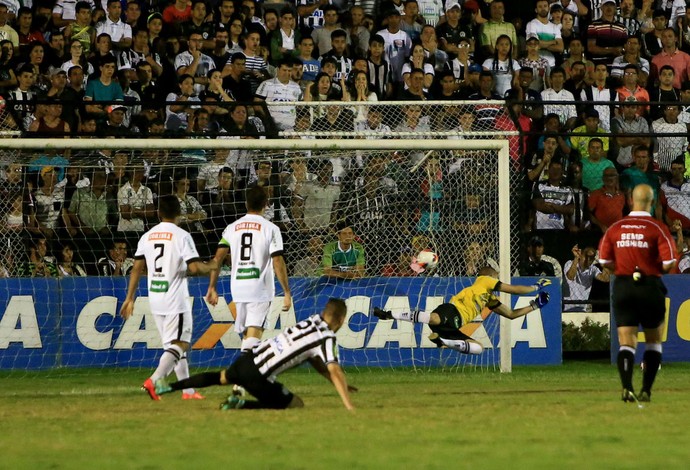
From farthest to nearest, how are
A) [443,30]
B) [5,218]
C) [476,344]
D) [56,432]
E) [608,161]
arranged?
[443,30], [608,161], [5,218], [476,344], [56,432]

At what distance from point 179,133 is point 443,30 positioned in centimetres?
678

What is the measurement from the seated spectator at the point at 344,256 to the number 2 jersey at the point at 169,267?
15.5ft

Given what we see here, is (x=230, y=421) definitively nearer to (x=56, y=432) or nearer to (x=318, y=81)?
(x=56, y=432)

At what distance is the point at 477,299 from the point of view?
1473cm

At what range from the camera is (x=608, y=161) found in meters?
18.7

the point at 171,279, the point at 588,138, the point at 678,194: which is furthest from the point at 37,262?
the point at 678,194

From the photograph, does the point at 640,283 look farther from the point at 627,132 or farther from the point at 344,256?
the point at 627,132

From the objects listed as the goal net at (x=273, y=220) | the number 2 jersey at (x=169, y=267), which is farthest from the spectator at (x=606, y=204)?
the number 2 jersey at (x=169, y=267)

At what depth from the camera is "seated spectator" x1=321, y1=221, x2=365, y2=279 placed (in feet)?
53.8

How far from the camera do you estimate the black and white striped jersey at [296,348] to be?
10.1 m

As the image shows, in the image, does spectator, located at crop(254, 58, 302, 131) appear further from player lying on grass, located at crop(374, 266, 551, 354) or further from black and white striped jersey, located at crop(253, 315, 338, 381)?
black and white striped jersey, located at crop(253, 315, 338, 381)

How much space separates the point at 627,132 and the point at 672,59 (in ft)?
11.5

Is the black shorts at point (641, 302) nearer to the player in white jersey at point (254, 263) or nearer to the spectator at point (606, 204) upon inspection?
the player in white jersey at point (254, 263)

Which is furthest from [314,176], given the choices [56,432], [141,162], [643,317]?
[56,432]
